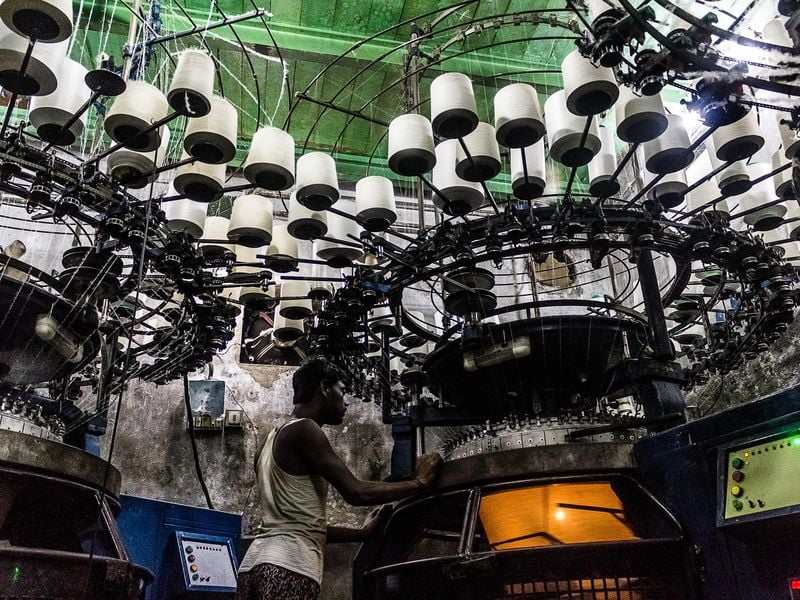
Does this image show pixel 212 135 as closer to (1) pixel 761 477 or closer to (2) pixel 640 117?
(2) pixel 640 117

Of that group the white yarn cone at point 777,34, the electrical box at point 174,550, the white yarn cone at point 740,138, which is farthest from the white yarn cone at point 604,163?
the electrical box at point 174,550

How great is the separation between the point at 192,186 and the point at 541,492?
286cm

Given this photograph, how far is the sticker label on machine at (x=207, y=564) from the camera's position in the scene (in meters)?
5.64

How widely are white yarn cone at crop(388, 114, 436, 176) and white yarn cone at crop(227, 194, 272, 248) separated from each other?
1.11 meters

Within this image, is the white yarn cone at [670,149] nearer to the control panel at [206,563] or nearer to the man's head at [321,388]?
the man's head at [321,388]

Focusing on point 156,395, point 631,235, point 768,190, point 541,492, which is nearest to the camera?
point 541,492

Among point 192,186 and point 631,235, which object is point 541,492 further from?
point 192,186

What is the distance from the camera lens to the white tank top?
2658 millimetres

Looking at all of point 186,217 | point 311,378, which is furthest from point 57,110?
point 311,378

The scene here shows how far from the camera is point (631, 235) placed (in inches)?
164

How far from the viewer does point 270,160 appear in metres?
4.07

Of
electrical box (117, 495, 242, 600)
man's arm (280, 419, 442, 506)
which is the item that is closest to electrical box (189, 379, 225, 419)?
electrical box (117, 495, 242, 600)

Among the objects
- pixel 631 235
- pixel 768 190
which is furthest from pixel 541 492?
pixel 768 190

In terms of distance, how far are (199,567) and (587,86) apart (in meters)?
4.93
